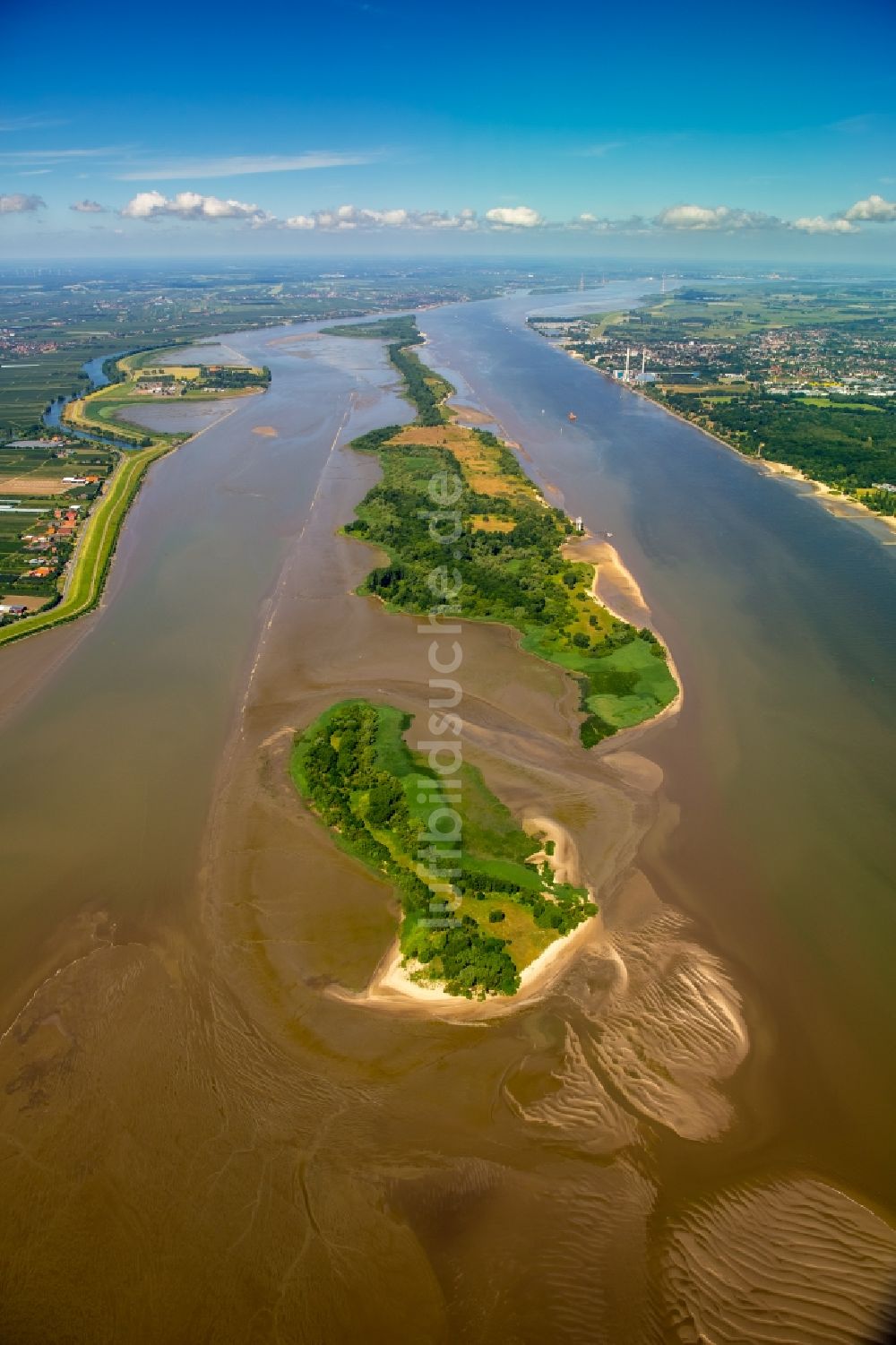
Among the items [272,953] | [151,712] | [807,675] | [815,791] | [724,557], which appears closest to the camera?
[272,953]

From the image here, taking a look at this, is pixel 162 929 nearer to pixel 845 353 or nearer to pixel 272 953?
pixel 272 953

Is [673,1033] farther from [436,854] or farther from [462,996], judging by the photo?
[436,854]

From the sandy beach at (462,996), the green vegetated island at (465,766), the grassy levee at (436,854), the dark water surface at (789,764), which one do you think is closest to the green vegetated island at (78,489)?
the green vegetated island at (465,766)

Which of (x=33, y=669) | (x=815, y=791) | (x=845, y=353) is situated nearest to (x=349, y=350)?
(x=845, y=353)

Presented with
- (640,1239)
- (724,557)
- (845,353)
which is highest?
(845,353)

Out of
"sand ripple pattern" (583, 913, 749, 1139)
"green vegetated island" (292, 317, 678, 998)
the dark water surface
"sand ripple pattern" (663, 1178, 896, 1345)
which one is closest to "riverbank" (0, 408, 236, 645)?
"green vegetated island" (292, 317, 678, 998)

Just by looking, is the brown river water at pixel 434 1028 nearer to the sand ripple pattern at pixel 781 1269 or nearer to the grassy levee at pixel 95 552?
the sand ripple pattern at pixel 781 1269

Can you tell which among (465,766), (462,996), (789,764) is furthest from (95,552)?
(789,764)
